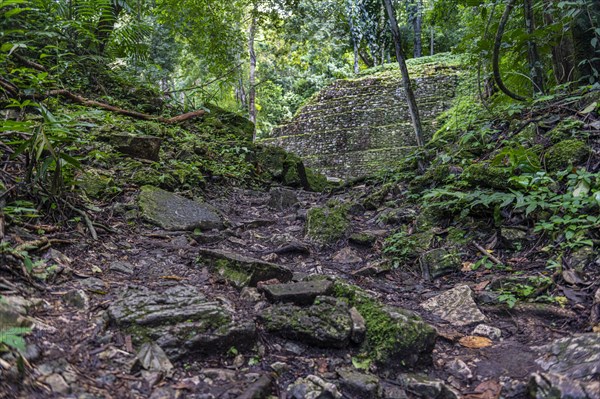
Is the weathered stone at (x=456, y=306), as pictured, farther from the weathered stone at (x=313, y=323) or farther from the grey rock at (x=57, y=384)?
the grey rock at (x=57, y=384)

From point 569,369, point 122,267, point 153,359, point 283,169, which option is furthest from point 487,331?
point 283,169

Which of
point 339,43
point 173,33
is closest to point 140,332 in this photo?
point 173,33

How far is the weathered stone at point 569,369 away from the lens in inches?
54.5

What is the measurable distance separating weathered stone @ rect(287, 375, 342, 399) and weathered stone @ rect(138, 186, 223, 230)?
225 centimetres

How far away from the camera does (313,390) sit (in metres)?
1.50

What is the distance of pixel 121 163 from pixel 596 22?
5216 mm

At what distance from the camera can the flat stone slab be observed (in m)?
1.63

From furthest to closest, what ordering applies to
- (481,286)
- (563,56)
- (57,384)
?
1. (563,56)
2. (481,286)
3. (57,384)

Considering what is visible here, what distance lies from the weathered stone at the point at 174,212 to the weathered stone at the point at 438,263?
196 cm

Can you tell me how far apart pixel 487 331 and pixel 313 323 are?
981mm

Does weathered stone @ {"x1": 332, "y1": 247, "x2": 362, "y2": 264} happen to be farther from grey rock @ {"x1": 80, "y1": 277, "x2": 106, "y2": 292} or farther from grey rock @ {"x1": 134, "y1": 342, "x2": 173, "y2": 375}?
grey rock @ {"x1": 134, "y1": 342, "x2": 173, "y2": 375}

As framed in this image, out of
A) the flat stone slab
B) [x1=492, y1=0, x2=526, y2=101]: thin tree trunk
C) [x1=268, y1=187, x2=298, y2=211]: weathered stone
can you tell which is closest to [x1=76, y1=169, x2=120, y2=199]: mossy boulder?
the flat stone slab

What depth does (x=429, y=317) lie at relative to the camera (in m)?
2.32

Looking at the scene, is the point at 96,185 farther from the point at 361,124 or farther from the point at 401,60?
the point at 361,124
